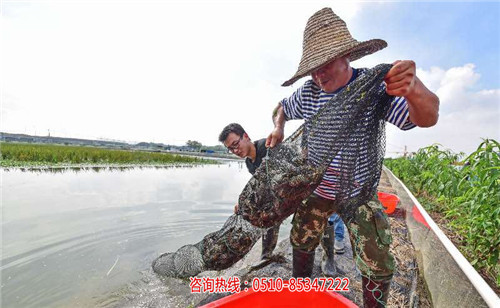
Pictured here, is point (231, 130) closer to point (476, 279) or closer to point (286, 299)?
point (286, 299)

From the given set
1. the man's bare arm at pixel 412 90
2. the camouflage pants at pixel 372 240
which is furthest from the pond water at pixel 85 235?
the man's bare arm at pixel 412 90

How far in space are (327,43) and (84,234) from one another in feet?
13.5

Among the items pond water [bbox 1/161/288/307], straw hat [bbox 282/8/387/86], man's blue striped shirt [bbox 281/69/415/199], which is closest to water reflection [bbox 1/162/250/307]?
pond water [bbox 1/161/288/307]

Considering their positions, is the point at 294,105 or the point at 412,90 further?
the point at 294,105

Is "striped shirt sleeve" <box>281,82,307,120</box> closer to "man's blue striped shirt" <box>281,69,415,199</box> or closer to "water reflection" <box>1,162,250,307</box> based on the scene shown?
"man's blue striped shirt" <box>281,69,415,199</box>

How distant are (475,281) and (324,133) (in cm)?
104

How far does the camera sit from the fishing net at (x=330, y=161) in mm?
1267

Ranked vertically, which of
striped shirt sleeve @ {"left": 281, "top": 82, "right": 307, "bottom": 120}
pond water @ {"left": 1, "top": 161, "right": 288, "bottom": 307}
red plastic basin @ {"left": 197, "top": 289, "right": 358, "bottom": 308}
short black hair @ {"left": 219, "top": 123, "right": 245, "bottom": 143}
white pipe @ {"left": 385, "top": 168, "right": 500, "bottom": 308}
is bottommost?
pond water @ {"left": 1, "top": 161, "right": 288, "bottom": 307}

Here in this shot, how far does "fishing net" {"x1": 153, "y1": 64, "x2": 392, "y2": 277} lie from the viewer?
4.16ft

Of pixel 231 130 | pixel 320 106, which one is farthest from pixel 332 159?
pixel 231 130

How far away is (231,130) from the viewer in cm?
242

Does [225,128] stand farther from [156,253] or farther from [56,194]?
[56,194]

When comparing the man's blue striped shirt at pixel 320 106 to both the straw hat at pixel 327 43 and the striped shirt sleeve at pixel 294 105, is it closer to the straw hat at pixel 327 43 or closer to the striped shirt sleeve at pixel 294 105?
the striped shirt sleeve at pixel 294 105

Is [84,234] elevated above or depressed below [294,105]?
below
